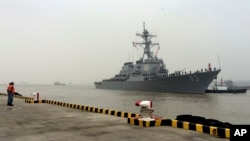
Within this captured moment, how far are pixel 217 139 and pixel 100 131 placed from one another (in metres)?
2.97

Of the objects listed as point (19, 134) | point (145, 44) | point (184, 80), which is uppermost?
point (145, 44)

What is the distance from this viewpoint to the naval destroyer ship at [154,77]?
52031mm

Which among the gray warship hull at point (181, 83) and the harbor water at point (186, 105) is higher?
the gray warship hull at point (181, 83)

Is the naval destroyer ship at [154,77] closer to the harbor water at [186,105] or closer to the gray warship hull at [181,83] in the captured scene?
the gray warship hull at [181,83]

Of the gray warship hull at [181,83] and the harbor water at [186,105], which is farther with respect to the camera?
the gray warship hull at [181,83]

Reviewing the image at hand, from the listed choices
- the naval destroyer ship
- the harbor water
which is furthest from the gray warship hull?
the harbor water

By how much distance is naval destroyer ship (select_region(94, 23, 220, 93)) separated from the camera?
52031 mm

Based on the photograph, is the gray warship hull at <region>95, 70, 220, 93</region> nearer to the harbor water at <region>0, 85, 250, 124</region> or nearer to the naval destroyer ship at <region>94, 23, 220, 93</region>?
the naval destroyer ship at <region>94, 23, 220, 93</region>

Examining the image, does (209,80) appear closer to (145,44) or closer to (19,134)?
(145,44)

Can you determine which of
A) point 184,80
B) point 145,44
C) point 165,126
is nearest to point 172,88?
point 184,80

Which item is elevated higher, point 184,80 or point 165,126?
point 184,80

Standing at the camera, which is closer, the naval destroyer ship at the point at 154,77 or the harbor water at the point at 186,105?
the harbor water at the point at 186,105

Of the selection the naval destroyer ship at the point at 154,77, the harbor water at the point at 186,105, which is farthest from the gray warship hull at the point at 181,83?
the harbor water at the point at 186,105

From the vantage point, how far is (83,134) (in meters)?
6.97
